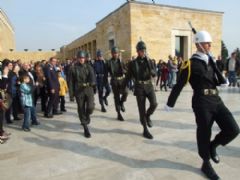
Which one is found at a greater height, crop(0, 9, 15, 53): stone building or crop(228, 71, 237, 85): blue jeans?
crop(0, 9, 15, 53): stone building

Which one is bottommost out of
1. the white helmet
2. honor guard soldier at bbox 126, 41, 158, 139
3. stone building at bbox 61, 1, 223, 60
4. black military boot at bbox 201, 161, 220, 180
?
black military boot at bbox 201, 161, 220, 180

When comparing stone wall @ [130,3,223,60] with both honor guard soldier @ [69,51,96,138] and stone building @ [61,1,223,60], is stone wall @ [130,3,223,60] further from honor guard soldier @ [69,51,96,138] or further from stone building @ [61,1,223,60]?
honor guard soldier @ [69,51,96,138]

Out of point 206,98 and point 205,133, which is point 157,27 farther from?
point 205,133

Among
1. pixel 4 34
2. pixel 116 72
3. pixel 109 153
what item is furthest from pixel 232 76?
pixel 4 34

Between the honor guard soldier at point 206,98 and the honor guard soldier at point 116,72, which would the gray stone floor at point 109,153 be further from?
the honor guard soldier at point 116,72

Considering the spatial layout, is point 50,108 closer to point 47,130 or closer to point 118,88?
point 47,130

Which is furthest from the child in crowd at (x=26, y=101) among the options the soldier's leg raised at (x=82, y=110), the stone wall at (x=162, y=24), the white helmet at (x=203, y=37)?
the stone wall at (x=162, y=24)

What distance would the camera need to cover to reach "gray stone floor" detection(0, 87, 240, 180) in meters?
3.94

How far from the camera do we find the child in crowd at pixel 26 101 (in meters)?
6.61

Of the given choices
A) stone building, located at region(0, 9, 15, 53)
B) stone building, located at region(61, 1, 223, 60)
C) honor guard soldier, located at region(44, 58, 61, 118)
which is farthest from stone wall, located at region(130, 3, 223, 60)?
stone building, located at region(0, 9, 15, 53)

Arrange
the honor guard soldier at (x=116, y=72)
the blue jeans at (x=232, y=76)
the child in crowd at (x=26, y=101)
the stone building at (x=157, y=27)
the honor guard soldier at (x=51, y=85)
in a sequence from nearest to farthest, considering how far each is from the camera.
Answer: the child in crowd at (x=26, y=101) < the honor guard soldier at (x=116, y=72) < the honor guard soldier at (x=51, y=85) < the blue jeans at (x=232, y=76) < the stone building at (x=157, y=27)

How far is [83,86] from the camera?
599 cm

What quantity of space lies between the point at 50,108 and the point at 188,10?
20.8 metres

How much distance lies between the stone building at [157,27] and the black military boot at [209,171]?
18606 millimetres
